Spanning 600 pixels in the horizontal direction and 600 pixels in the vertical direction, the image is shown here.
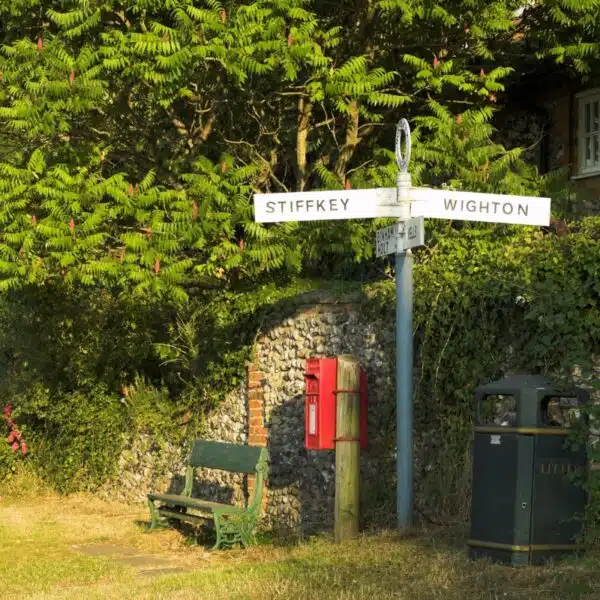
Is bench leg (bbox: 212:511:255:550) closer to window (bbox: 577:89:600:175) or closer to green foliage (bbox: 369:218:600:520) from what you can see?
green foliage (bbox: 369:218:600:520)

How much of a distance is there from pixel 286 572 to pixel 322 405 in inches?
86.2

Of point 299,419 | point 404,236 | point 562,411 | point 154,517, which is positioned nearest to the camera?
point 562,411

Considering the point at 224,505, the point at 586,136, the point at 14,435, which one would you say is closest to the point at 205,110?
the point at 224,505

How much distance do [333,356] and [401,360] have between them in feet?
7.42

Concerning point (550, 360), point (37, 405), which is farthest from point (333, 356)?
point (37, 405)

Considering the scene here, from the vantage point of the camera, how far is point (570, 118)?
679 inches

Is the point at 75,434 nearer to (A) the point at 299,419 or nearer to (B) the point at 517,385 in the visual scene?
(A) the point at 299,419

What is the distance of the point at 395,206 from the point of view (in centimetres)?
963

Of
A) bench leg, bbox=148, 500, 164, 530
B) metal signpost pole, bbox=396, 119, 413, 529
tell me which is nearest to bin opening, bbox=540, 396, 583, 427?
metal signpost pole, bbox=396, 119, 413, 529

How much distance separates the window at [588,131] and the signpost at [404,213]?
25.7 ft

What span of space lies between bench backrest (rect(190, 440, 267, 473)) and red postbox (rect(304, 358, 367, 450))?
0.89 meters

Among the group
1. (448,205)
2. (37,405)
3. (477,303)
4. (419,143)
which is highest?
(419,143)

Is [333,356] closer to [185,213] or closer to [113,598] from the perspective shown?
[185,213]

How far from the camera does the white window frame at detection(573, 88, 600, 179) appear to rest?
665 inches
